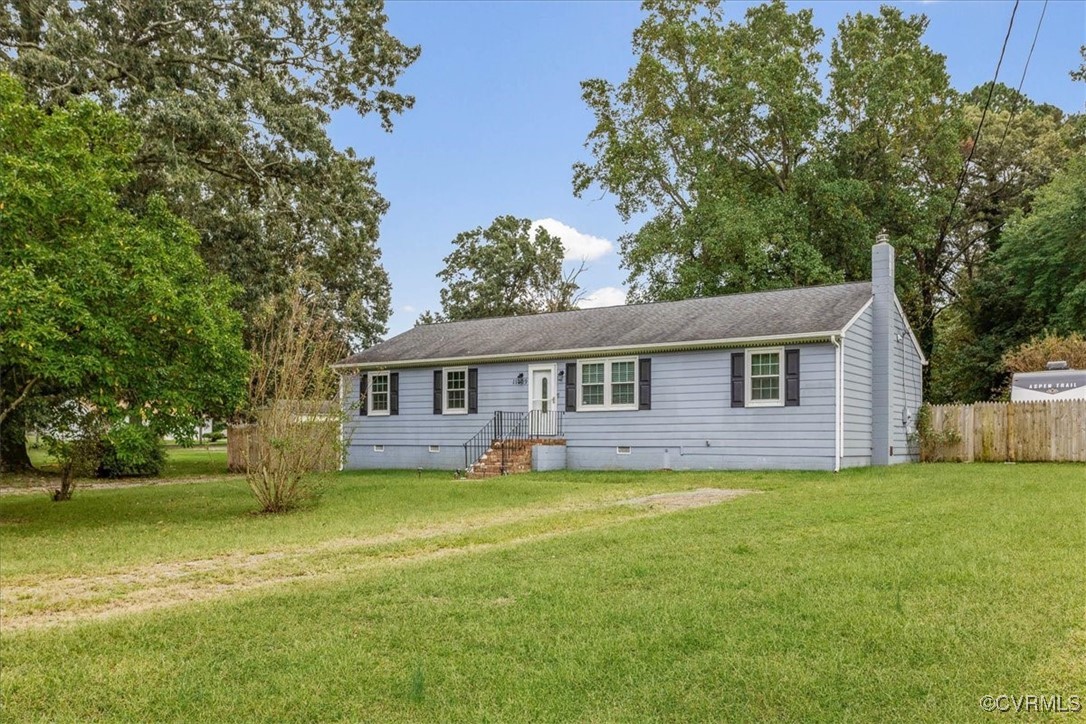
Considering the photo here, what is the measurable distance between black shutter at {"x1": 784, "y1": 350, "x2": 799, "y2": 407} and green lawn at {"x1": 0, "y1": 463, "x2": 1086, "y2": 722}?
708 cm

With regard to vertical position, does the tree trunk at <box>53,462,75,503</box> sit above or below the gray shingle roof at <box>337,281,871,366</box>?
below

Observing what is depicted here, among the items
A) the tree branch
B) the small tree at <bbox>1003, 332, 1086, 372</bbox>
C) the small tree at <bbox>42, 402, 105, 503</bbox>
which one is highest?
the small tree at <bbox>1003, 332, 1086, 372</bbox>

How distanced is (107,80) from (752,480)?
17.7 meters

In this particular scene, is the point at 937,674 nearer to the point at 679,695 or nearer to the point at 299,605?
the point at 679,695

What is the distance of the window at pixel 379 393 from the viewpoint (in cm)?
2297

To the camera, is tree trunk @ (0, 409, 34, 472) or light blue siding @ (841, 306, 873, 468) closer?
light blue siding @ (841, 306, 873, 468)

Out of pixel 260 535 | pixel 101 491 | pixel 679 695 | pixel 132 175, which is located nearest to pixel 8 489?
pixel 101 491

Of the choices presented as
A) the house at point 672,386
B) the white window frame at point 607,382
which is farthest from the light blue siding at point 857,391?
the white window frame at point 607,382

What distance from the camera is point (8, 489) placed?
1688cm

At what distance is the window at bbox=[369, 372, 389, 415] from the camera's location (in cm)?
2297

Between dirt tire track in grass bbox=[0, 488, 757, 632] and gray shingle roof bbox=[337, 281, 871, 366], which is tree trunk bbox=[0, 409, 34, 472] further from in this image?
dirt tire track in grass bbox=[0, 488, 757, 632]

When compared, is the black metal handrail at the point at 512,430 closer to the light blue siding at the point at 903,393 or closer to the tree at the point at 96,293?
the light blue siding at the point at 903,393

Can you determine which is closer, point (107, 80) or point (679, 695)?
point (679, 695)

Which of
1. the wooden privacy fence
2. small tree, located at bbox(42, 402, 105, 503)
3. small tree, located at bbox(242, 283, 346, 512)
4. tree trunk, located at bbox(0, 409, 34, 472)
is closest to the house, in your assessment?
the wooden privacy fence
